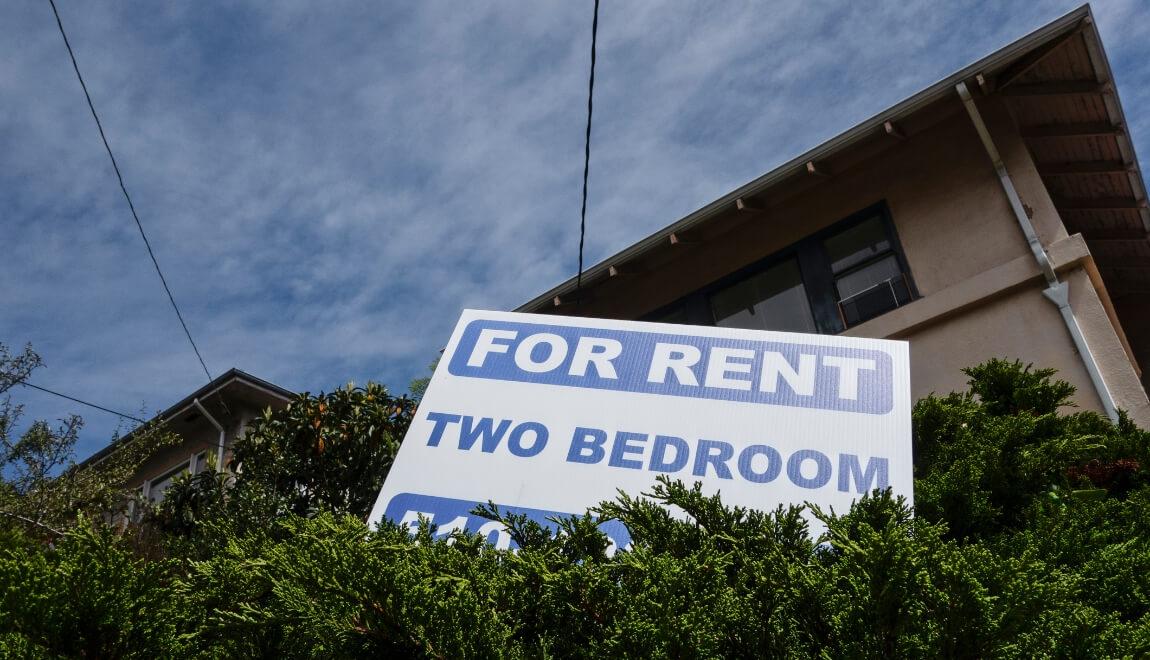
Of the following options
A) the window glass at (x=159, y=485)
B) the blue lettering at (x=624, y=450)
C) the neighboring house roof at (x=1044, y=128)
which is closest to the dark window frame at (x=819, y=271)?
the neighboring house roof at (x=1044, y=128)

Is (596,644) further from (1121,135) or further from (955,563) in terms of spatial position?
(1121,135)

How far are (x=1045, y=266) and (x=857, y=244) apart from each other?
2456 mm

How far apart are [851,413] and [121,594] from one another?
356 centimetres

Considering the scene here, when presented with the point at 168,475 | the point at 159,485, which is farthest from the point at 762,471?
the point at 159,485

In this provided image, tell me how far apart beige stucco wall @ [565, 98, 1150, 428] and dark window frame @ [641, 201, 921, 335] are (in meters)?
0.08

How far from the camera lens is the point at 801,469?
4.16 meters

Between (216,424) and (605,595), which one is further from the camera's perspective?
(216,424)

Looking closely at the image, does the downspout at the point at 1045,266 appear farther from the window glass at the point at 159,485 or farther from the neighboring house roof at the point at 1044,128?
the window glass at the point at 159,485

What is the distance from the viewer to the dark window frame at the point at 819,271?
10.2 metres

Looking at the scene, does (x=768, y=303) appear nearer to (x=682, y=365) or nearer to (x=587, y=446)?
(x=682, y=365)

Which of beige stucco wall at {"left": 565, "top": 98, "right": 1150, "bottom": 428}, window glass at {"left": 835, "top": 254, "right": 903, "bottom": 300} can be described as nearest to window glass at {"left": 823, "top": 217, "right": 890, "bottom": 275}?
window glass at {"left": 835, "top": 254, "right": 903, "bottom": 300}

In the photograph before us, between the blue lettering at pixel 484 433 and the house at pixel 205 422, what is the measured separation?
1388 centimetres

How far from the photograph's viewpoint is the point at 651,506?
9.08ft

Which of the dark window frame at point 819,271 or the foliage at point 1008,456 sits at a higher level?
the dark window frame at point 819,271
